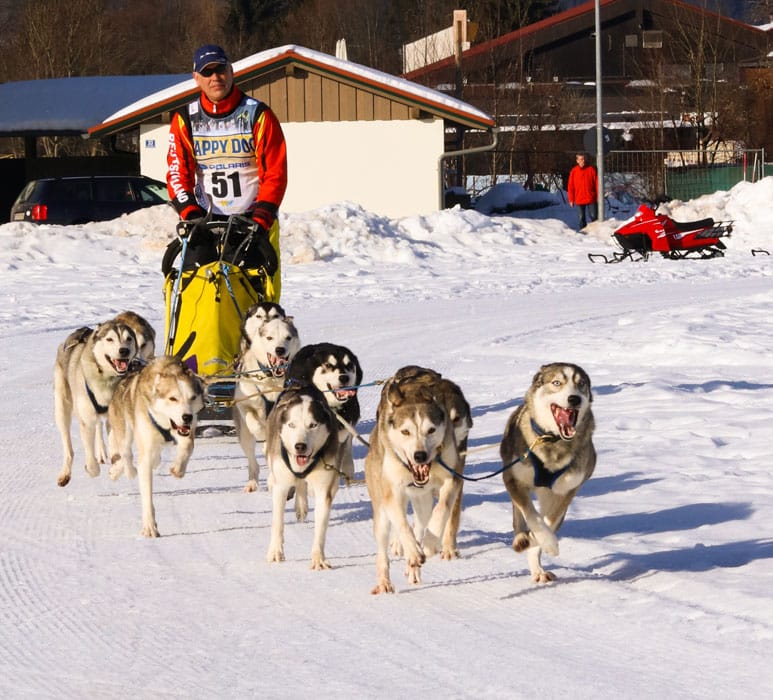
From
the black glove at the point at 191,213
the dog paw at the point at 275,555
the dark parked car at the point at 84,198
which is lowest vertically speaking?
the dog paw at the point at 275,555

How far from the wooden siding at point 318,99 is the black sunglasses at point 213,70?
17712mm

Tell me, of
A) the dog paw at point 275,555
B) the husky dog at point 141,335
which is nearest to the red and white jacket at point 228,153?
the husky dog at point 141,335

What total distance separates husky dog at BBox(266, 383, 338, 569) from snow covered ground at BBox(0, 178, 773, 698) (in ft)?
0.40

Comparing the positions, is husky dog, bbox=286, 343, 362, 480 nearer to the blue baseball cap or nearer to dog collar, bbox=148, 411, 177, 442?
dog collar, bbox=148, 411, 177, 442

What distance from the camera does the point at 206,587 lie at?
4.81 m

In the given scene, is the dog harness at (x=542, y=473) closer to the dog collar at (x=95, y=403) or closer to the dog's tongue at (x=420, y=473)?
the dog's tongue at (x=420, y=473)

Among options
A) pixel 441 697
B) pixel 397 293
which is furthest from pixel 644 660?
pixel 397 293

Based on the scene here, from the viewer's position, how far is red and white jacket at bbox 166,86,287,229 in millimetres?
7566

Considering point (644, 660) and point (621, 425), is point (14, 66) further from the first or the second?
point (644, 660)

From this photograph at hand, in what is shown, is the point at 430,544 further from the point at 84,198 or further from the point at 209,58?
the point at 84,198

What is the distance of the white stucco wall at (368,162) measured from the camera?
985 inches

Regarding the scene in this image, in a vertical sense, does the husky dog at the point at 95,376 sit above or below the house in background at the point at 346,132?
below

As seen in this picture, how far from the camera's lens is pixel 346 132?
25172mm

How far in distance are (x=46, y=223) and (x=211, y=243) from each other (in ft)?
50.2
